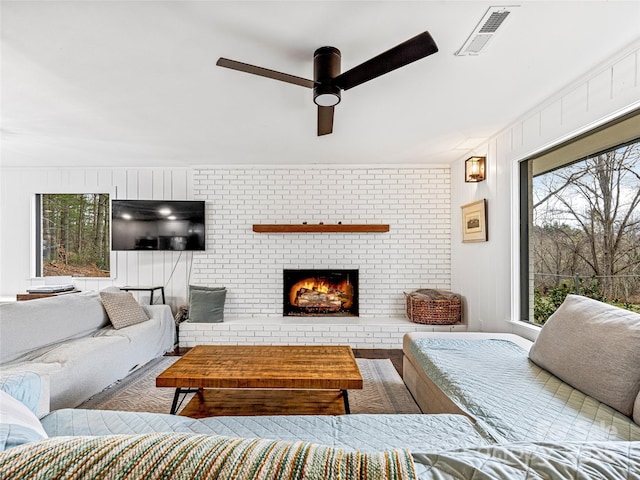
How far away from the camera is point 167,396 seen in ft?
8.80

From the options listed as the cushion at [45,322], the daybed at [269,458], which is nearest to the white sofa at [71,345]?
the cushion at [45,322]

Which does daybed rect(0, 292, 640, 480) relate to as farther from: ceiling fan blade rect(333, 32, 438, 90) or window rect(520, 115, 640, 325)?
window rect(520, 115, 640, 325)

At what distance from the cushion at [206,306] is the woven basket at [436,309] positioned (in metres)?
2.39

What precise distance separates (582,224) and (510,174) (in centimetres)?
85

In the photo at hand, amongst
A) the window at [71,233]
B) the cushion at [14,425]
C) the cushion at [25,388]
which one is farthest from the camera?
the window at [71,233]

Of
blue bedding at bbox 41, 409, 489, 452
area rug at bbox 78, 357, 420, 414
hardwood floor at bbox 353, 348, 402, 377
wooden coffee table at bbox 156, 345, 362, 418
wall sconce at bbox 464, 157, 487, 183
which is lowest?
hardwood floor at bbox 353, 348, 402, 377

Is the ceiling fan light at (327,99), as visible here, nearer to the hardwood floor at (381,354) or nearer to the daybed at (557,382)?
the daybed at (557,382)

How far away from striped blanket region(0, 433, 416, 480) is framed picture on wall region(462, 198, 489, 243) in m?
3.35

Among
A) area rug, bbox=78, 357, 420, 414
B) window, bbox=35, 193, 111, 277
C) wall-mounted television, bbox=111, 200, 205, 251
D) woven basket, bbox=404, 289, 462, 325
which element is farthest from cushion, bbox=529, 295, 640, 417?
window, bbox=35, 193, 111, 277

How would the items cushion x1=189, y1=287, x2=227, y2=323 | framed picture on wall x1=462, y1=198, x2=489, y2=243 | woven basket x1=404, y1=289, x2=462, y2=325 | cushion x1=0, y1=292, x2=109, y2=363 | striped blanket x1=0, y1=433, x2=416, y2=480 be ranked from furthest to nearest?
cushion x1=189, y1=287, x2=227, y2=323
woven basket x1=404, y1=289, x2=462, y2=325
framed picture on wall x1=462, y1=198, x2=489, y2=243
cushion x1=0, y1=292, x2=109, y2=363
striped blanket x1=0, y1=433, x2=416, y2=480

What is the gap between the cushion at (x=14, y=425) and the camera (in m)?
0.75

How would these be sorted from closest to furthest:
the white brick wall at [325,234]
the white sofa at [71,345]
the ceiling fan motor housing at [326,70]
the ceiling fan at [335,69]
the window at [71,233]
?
the ceiling fan at [335,69], the ceiling fan motor housing at [326,70], the white sofa at [71,345], the white brick wall at [325,234], the window at [71,233]

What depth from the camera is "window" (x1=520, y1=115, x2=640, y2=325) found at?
2.01 meters

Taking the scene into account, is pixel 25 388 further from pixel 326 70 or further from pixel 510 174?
pixel 510 174
